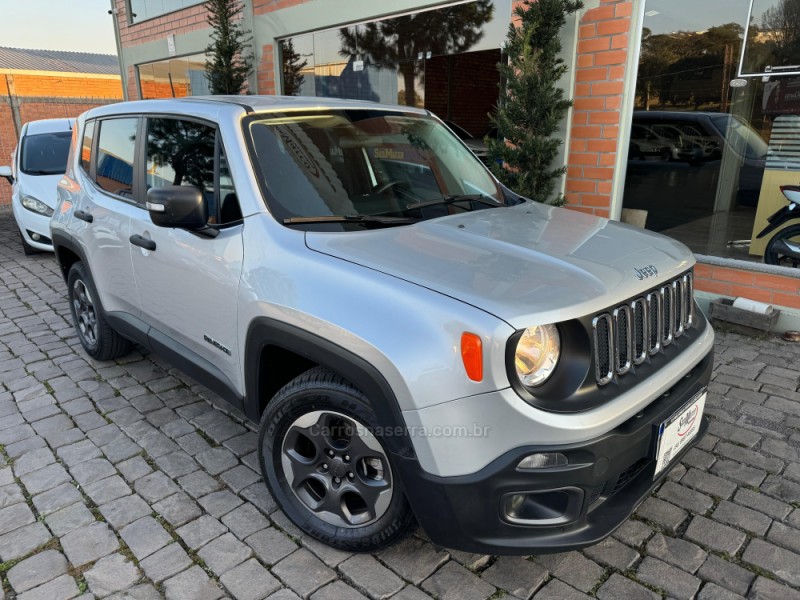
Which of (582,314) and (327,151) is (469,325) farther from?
(327,151)

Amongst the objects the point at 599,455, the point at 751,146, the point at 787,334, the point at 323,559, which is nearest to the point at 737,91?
the point at 751,146

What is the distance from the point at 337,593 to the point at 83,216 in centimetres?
309

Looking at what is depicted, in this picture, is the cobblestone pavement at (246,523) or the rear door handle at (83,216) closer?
the cobblestone pavement at (246,523)

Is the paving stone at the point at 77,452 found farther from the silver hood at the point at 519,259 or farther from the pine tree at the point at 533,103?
the pine tree at the point at 533,103

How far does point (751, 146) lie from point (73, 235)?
229 inches

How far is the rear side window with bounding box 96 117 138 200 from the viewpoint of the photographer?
3.68 m

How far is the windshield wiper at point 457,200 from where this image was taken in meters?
3.03

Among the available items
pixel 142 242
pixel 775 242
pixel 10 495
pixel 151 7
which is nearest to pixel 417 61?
pixel 775 242

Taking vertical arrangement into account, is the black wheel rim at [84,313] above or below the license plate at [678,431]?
below

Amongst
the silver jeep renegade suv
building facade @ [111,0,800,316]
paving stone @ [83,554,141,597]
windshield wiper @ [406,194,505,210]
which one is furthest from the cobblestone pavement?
building facade @ [111,0,800,316]

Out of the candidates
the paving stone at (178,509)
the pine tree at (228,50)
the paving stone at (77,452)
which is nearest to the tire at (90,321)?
the paving stone at (77,452)

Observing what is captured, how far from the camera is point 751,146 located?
5.47 m

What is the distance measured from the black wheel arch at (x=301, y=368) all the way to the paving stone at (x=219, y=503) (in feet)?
1.51

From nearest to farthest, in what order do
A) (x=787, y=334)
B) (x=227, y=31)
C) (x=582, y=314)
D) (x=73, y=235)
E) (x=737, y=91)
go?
(x=582, y=314)
(x=73, y=235)
(x=787, y=334)
(x=737, y=91)
(x=227, y=31)
